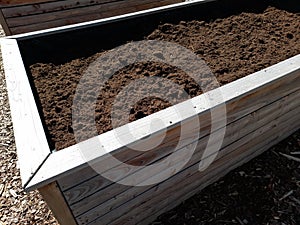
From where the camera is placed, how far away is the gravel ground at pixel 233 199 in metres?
1.72

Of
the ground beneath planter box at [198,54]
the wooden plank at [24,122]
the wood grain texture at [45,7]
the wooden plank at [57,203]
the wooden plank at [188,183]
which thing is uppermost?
the wood grain texture at [45,7]

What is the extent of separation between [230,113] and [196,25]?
95 centimetres

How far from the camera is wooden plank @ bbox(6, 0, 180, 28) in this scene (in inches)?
99.0

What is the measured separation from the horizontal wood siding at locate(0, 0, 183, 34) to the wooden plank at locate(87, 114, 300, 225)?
195 centimetres

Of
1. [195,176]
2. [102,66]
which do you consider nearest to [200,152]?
[195,176]

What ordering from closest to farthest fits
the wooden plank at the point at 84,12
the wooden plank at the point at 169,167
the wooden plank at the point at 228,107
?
the wooden plank at the point at 228,107, the wooden plank at the point at 169,167, the wooden plank at the point at 84,12

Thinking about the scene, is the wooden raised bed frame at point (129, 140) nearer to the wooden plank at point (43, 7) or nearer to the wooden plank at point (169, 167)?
the wooden plank at point (169, 167)

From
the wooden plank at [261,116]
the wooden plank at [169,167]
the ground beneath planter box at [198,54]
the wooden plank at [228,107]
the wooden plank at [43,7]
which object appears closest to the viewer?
the wooden plank at [228,107]

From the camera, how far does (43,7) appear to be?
2.51 metres

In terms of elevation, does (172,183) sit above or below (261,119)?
below

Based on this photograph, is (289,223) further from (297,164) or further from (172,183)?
(172,183)

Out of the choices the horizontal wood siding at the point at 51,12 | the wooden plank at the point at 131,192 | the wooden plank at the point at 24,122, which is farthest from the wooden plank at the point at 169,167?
the horizontal wood siding at the point at 51,12

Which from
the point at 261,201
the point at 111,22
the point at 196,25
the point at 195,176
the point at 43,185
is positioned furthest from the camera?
the point at 196,25

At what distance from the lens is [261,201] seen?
5.88 ft
